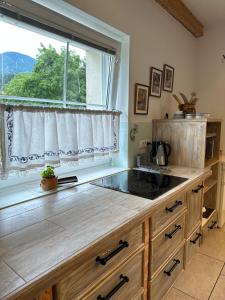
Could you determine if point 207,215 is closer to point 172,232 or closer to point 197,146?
point 197,146

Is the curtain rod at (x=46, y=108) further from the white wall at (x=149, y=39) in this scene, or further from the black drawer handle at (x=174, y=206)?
the black drawer handle at (x=174, y=206)

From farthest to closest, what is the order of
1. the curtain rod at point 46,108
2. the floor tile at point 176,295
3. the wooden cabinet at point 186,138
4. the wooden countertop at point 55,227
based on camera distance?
the wooden cabinet at point 186,138, the floor tile at point 176,295, the curtain rod at point 46,108, the wooden countertop at point 55,227

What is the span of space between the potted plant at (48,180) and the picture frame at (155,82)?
1.37 m

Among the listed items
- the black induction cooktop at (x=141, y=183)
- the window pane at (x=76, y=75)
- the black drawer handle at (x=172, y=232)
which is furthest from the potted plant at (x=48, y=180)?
the black drawer handle at (x=172, y=232)

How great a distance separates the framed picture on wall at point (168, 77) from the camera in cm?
244

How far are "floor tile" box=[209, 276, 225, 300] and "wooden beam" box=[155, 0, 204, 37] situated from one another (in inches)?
102

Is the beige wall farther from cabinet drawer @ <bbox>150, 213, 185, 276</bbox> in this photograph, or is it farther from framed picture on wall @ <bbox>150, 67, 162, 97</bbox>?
cabinet drawer @ <bbox>150, 213, 185, 276</bbox>

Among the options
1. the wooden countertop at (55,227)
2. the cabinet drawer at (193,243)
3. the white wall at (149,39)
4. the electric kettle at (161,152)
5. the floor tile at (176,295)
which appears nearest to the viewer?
the wooden countertop at (55,227)

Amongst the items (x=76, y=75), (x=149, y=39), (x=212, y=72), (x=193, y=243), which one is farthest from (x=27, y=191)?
(x=212, y=72)

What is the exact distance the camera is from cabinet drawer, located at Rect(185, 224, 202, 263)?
1.87m

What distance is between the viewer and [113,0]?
1.72 meters

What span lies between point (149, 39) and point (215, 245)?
7.19 feet

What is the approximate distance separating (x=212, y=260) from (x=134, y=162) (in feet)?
3.79

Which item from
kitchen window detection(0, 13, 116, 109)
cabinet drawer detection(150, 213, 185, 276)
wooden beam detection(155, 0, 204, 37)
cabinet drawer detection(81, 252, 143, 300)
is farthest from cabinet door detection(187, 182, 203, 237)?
wooden beam detection(155, 0, 204, 37)
